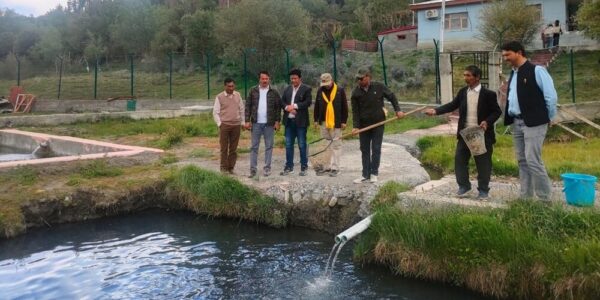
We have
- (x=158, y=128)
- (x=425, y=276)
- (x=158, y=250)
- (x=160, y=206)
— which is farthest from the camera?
(x=158, y=128)

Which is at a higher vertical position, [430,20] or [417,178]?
[430,20]

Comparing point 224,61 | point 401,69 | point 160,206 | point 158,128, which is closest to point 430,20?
point 401,69

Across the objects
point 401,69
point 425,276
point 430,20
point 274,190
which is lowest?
point 425,276

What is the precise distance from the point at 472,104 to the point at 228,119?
3993 millimetres

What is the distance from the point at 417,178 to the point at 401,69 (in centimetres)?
1737

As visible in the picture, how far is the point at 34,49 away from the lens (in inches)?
1743

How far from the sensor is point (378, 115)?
24.8 ft

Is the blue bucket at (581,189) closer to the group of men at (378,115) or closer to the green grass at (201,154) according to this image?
the group of men at (378,115)

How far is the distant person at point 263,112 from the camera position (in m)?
8.51

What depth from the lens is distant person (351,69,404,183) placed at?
7559 millimetres

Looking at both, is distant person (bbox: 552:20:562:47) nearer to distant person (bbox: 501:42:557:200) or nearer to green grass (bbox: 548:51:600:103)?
green grass (bbox: 548:51:600:103)

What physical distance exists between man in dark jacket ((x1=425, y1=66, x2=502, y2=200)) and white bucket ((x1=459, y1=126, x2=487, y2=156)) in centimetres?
7

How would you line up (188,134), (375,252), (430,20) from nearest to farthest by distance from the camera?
1. (375,252)
2. (188,134)
3. (430,20)

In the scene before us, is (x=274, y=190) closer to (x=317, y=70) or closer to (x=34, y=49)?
(x=317, y=70)
